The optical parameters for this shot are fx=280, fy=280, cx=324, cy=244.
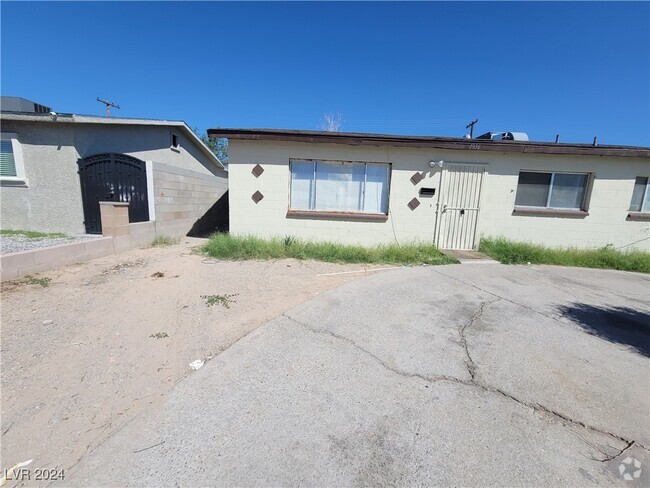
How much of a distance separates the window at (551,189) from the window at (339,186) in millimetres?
3933

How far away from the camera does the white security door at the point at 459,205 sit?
759 centimetres

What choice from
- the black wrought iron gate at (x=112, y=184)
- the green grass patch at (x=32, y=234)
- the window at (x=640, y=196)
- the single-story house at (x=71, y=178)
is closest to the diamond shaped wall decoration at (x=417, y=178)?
the window at (x=640, y=196)

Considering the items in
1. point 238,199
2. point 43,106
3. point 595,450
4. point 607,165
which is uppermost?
point 43,106

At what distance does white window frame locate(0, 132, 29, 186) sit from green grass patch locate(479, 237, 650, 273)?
13.5m

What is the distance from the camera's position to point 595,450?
1823mm

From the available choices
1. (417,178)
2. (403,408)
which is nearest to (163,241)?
(417,178)

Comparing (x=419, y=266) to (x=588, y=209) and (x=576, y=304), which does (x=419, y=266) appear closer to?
(x=576, y=304)

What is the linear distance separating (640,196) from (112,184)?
49.5ft

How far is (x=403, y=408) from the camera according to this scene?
6.93 feet

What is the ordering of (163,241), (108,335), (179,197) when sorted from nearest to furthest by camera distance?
(108,335) < (163,241) < (179,197)

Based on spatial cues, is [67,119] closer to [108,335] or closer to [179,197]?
[179,197]

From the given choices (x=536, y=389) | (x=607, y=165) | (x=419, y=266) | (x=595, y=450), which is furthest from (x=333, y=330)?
(x=607, y=165)

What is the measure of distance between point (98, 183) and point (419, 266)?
9.14 metres

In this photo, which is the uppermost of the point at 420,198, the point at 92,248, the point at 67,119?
the point at 67,119
